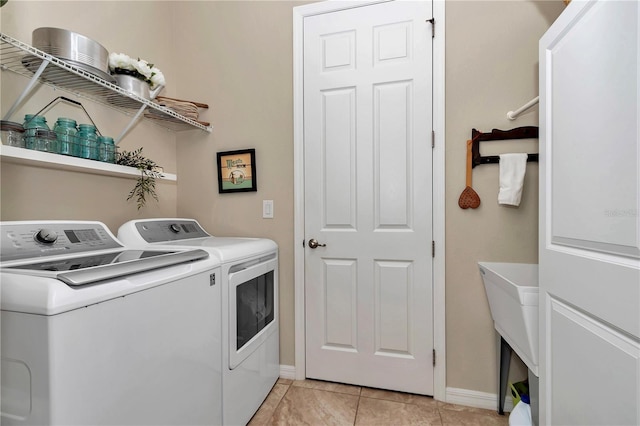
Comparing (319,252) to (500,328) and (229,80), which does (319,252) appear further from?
(229,80)

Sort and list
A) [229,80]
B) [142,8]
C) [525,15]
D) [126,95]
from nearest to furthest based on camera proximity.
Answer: [126,95], [525,15], [142,8], [229,80]

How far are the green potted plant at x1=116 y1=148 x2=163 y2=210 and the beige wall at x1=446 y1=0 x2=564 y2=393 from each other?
68.5 inches

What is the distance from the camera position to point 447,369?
1761 millimetres

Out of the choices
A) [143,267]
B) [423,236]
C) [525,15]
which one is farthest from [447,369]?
[525,15]

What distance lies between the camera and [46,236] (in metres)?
1.15

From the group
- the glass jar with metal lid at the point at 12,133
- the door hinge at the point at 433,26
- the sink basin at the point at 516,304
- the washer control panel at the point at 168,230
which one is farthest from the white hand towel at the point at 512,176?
the glass jar with metal lid at the point at 12,133

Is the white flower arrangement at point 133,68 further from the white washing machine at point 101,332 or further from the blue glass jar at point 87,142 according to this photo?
the white washing machine at point 101,332

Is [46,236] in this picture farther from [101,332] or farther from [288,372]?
[288,372]

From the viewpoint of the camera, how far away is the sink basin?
1.21 m

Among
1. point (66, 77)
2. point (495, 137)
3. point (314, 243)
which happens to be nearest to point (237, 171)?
point (314, 243)

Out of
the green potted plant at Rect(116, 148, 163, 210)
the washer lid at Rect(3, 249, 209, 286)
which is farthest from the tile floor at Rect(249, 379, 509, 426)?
the green potted plant at Rect(116, 148, 163, 210)

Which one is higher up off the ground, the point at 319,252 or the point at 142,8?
the point at 142,8

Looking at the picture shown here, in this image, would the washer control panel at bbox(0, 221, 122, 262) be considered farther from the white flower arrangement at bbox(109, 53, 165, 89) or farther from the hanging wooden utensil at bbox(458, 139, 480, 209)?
the hanging wooden utensil at bbox(458, 139, 480, 209)

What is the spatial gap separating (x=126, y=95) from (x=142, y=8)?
0.89 meters
